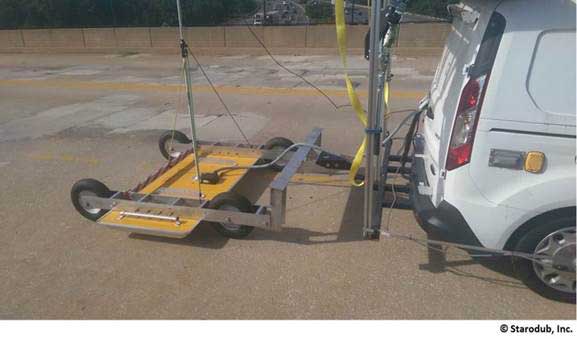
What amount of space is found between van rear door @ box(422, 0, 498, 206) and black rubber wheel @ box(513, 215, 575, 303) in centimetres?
61

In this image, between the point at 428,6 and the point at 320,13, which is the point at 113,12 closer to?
the point at 320,13

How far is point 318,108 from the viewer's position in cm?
909

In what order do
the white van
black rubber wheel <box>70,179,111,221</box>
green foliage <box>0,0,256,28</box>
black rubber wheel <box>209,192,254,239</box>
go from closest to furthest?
the white van < black rubber wheel <box>209,192,254,239</box> < black rubber wheel <box>70,179,111,221</box> < green foliage <box>0,0,256,28</box>

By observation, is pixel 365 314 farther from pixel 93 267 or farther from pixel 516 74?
pixel 93 267

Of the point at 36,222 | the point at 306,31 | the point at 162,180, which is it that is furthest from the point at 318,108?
the point at 306,31

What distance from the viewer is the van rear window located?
2.74 metres

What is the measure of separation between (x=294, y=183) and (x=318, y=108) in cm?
402

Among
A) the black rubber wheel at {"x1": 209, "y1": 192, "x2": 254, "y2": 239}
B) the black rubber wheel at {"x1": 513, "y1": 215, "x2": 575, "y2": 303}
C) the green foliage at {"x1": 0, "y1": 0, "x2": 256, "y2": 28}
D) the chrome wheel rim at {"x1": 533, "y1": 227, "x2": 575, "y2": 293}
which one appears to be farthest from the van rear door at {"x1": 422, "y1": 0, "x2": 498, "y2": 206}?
the green foliage at {"x1": 0, "y1": 0, "x2": 256, "y2": 28}

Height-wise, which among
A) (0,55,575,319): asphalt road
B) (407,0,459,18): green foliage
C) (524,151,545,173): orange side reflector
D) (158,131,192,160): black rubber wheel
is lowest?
(0,55,575,319): asphalt road

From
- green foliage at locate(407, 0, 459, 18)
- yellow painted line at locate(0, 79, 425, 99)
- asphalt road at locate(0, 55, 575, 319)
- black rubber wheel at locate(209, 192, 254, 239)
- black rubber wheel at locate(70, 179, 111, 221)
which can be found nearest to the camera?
asphalt road at locate(0, 55, 575, 319)

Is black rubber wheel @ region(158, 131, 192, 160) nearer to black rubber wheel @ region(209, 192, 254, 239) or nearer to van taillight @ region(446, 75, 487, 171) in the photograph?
black rubber wheel @ region(209, 192, 254, 239)

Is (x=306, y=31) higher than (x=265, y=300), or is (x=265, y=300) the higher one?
(x=306, y=31)

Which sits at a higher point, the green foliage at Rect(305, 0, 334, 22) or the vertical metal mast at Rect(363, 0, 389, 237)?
the green foliage at Rect(305, 0, 334, 22)

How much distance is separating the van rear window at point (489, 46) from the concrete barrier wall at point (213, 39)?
15.2 m
